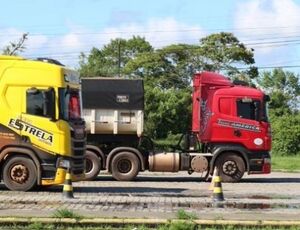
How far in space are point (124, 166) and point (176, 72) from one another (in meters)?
53.9

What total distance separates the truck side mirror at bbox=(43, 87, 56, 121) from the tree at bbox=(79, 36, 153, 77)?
236 feet

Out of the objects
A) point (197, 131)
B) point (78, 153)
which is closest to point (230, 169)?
point (197, 131)

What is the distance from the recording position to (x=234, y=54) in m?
71.9

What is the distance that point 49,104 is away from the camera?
18.1 m

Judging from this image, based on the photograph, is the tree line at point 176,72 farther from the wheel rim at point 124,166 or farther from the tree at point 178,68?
the wheel rim at point 124,166

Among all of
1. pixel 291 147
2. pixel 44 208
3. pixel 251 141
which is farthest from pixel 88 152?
pixel 291 147

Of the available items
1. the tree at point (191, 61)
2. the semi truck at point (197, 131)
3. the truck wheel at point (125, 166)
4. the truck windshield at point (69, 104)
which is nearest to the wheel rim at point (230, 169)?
the semi truck at point (197, 131)

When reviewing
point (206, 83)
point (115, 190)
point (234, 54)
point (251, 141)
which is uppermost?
point (234, 54)

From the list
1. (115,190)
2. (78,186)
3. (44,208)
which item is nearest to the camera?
(44,208)

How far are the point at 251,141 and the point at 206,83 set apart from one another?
101 inches

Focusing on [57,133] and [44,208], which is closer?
[44,208]

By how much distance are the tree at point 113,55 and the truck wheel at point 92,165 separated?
2610 inches

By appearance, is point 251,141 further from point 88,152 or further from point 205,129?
point 88,152

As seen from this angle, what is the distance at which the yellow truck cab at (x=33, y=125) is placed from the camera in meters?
18.1
